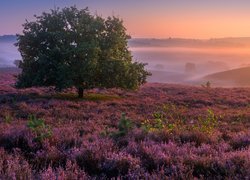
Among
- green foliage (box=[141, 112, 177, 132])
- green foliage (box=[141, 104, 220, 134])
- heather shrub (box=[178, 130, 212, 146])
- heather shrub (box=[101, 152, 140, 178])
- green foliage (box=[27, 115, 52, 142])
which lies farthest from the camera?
green foliage (box=[141, 104, 220, 134])

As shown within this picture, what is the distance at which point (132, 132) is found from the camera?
9023 millimetres

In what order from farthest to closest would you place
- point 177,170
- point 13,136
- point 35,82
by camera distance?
point 35,82, point 13,136, point 177,170

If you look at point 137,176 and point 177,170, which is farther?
point 177,170

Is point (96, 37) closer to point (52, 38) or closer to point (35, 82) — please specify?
point (52, 38)

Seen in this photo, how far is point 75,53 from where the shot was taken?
29.5 m

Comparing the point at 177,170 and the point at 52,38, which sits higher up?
the point at 52,38

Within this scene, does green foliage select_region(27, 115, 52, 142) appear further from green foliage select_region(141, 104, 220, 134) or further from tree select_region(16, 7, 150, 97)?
tree select_region(16, 7, 150, 97)

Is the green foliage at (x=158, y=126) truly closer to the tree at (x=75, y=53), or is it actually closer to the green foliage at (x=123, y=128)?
the green foliage at (x=123, y=128)

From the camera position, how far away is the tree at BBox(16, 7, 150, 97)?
29.2 metres

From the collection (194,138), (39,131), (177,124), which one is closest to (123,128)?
(194,138)

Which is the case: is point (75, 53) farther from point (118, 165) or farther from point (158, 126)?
point (118, 165)

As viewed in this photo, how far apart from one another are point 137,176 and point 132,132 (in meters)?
3.85

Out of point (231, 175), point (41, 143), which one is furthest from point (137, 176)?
point (41, 143)

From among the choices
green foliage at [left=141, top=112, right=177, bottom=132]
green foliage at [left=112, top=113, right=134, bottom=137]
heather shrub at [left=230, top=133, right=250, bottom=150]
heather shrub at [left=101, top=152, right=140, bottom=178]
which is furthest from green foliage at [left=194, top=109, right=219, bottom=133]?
heather shrub at [left=101, top=152, right=140, bottom=178]
